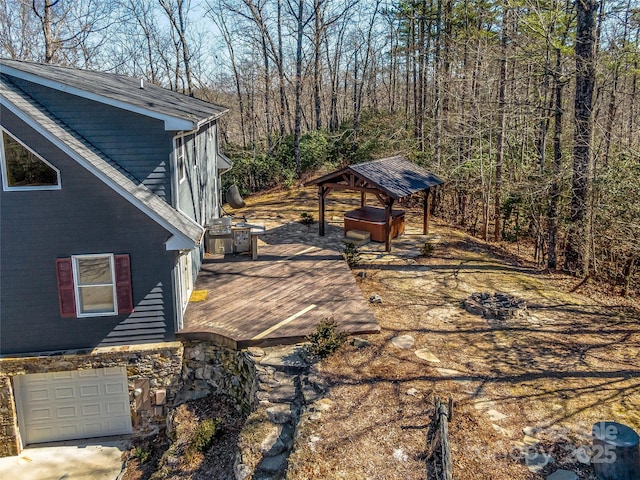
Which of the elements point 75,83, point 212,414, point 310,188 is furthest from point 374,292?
point 310,188

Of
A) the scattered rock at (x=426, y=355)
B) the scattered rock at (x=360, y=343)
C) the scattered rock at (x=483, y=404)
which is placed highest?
the scattered rock at (x=360, y=343)

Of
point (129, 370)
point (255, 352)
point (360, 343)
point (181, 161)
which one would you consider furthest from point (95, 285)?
point (360, 343)

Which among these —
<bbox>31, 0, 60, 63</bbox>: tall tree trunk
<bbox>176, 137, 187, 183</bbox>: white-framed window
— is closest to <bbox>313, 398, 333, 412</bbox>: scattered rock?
<bbox>176, 137, 187, 183</bbox>: white-framed window

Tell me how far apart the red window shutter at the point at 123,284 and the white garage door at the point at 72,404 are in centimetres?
137

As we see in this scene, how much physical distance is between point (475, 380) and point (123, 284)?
6.58m

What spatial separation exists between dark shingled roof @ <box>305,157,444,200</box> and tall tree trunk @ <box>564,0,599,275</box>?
431 cm

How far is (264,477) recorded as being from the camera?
6871 millimetres

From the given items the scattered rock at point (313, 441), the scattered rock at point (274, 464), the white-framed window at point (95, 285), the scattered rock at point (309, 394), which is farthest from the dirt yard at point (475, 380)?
the white-framed window at point (95, 285)

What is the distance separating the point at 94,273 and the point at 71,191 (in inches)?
61.7

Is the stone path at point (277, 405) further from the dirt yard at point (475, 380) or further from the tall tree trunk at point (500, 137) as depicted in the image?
the tall tree trunk at point (500, 137)

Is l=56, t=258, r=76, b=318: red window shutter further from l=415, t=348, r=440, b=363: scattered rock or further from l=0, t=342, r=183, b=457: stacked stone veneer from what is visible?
l=415, t=348, r=440, b=363: scattered rock

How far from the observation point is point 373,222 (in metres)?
15.9

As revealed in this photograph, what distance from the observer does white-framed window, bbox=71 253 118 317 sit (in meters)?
9.23

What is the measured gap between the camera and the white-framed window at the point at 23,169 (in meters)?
8.61
